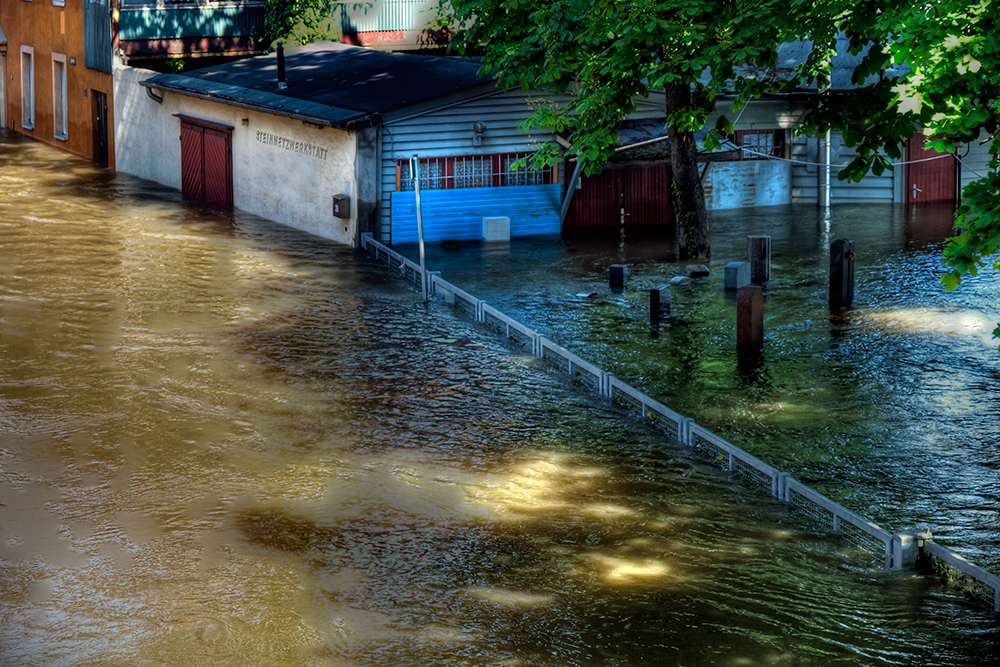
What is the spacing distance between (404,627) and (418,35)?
31.4 m

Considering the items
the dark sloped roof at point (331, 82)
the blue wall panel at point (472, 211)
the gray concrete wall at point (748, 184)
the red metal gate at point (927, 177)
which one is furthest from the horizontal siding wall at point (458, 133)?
the red metal gate at point (927, 177)

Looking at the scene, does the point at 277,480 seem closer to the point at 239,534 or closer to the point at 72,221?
the point at 239,534

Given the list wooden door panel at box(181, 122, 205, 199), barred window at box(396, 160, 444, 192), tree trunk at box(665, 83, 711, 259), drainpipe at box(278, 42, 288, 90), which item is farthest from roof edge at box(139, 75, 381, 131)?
tree trunk at box(665, 83, 711, 259)

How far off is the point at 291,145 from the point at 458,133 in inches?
155

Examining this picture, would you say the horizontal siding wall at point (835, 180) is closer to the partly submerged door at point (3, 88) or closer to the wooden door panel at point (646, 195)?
the wooden door panel at point (646, 195)

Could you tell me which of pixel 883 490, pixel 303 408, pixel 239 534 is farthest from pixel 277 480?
pixel 883 490

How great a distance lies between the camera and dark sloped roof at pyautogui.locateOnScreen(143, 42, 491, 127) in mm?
26031

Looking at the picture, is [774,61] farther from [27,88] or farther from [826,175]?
[27,88]

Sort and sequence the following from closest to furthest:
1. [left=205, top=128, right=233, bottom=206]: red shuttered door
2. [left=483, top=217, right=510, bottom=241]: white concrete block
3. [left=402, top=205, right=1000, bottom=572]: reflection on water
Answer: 1. [left=402, top=205, right=1000, bottom=572]: reflection on water
2. [left=483, top=217, right=510, bottom=241]: white concrete block
3. [left=205, top=128, right=233, bottom=206]: red shuttered door

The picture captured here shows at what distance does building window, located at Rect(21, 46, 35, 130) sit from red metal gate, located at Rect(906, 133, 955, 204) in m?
30.1

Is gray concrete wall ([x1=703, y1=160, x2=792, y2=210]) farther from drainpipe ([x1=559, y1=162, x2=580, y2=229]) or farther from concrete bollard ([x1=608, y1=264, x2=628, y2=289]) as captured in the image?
concrete bollard ([x1=608, y1=264, x2=628, y2=289])

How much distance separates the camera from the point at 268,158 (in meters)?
28.7

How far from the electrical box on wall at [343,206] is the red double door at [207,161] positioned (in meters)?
5.84

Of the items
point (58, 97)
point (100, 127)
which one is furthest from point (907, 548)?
point (58, 97)
